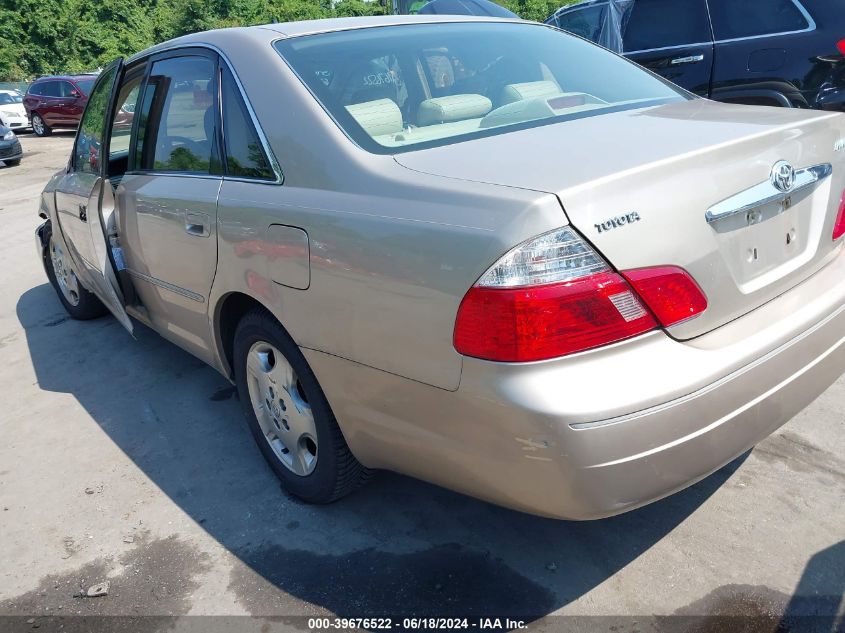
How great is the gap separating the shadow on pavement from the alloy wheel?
19 centimetres

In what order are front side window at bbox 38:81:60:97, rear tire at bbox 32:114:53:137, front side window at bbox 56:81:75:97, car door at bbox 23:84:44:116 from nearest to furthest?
front side window at bbox 56:81:75:97 < front side window at bbox 38:81:60:97 < car door at bbox 23:84:44:116 < rear tire at bbox 32:114:53:137

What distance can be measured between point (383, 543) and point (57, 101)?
71.2ft

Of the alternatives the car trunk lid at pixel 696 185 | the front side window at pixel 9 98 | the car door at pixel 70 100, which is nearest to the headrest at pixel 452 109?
the car trunk lid at pixel 696 185

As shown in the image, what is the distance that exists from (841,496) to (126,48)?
39.9 m

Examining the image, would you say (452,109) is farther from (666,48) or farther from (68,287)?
(666,48)

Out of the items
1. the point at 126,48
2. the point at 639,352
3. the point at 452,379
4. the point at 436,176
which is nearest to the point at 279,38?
the point at 436,176

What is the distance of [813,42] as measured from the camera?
17.3 feet

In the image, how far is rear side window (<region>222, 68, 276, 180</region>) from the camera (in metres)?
2.62

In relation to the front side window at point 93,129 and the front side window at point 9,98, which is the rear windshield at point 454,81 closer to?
the front side window at point 93,129

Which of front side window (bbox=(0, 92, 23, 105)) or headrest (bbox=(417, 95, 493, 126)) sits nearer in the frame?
Answer: headrest (bbox=(417, 95, 493, 126))

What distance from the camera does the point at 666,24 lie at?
6.23m

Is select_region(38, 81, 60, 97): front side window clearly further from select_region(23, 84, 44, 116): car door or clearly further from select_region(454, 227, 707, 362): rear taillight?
select_region(454, 227, 707, 362): rear taillight

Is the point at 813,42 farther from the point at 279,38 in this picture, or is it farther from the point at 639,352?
the point at 639,352

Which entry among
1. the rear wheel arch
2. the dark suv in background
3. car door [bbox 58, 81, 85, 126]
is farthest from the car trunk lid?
car door [bbox 58, 81, 85, 126]
